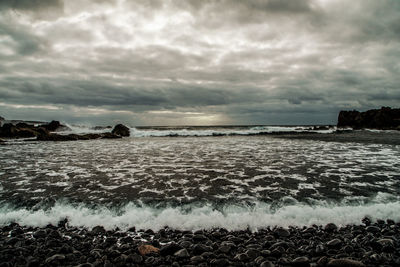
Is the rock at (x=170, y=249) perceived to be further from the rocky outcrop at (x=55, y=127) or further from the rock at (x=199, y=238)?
the rocky outcrop at (x=55, y=127)

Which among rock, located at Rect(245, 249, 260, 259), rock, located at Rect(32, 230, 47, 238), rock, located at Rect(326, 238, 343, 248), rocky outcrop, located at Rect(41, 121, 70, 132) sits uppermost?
rocky outcrop, located at Rect(41, 121, 70, 132)

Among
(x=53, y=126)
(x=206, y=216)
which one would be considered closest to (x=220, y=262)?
(x=206, y=216)

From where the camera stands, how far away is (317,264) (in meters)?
2.55

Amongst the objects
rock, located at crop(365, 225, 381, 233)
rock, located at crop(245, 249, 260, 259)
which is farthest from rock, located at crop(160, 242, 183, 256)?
rock, located at crop(365, 225, 381, 233)

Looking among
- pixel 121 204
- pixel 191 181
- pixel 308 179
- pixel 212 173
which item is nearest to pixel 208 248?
pixel 121 204

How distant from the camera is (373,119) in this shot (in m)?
52.9

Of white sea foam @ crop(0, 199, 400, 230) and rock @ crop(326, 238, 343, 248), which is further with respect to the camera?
white sea foam @ crop(0, 199, 400, 230)

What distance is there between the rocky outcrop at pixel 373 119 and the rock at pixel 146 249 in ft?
199

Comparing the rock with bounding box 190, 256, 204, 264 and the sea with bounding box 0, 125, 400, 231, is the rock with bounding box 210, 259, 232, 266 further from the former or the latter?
the sea with bounding box 0, 125, 400, 231

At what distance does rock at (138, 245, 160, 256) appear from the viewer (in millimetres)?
2826

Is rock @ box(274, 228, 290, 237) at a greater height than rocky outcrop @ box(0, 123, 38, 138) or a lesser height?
lesser

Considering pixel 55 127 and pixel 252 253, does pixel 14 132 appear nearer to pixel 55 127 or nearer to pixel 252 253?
pixel 55 127

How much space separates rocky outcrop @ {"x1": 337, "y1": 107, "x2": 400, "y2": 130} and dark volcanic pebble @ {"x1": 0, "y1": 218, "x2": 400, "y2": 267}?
58.2 meters

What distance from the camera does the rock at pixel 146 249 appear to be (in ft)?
9.27
